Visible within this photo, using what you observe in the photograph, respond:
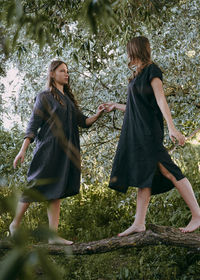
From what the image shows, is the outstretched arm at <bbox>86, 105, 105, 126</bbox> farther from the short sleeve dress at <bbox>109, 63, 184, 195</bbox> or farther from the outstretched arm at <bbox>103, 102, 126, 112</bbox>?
the short sleeve dress at <bbox>109, 63, 184, 195</bbox>

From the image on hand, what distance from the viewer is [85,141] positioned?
196 inches

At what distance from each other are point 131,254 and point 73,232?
1.10 meters

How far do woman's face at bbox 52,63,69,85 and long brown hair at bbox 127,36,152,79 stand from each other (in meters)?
0.67

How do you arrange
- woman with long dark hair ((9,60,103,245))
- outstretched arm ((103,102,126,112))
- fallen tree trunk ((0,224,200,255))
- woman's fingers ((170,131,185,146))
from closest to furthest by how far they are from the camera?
woman's fingers ((170,131,185,146))
fallen tree trunk ((0,224,200,255))
woman with long dark hair ((9,60,103,245))
outstretched arm ((103,102,126,112))

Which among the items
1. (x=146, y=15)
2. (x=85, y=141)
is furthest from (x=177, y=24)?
(x=85, y=141)

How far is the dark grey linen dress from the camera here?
311 cm

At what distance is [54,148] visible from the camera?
3160 millimetres

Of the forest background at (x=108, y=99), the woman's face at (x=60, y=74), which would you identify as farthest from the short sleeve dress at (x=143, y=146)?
the forest background at (x=108, y=99)

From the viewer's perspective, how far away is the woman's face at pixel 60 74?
330 centimetres

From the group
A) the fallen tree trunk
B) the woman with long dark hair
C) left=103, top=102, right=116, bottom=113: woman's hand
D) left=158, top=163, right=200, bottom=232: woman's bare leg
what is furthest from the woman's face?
the fallen tree trunk

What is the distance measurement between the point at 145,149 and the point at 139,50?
754 mm

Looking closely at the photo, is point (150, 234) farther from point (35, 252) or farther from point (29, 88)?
point (29, 88)

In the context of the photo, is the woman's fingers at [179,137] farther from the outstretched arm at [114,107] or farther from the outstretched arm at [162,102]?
the outstretched arm at [114,107]

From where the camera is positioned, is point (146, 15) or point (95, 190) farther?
point (95, 190)
